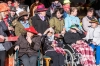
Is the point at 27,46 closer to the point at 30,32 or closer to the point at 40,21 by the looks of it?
the point at 30,32

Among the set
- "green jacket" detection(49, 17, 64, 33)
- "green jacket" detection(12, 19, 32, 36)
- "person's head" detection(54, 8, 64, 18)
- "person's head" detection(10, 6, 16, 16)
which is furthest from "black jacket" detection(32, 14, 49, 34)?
"person's head" detection(10, 6, 16, 16)

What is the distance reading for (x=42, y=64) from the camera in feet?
31.4

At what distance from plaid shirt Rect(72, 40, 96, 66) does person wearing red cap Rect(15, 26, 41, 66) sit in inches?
46.5

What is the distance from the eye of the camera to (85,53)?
9.90 m

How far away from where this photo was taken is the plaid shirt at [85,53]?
9.80 m

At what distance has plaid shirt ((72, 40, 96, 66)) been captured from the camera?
9805 mm

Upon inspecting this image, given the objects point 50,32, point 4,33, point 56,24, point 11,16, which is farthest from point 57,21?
point 4,33

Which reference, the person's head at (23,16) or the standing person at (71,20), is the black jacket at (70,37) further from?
the person's head at (23,16)

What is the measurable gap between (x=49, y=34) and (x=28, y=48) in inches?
34.5

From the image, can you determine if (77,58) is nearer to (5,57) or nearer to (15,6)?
(5,57)

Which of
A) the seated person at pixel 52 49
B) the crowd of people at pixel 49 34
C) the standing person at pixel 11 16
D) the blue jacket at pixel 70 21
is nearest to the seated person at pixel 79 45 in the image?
the crowd of people at pixel 49 34

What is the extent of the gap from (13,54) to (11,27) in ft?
2.31

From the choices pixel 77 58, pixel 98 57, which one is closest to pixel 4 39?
pixel 77 58

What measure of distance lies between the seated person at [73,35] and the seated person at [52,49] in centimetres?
31
